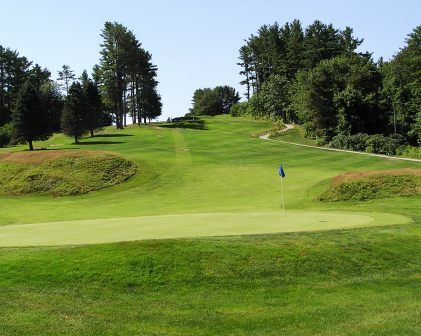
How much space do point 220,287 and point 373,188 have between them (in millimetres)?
25534

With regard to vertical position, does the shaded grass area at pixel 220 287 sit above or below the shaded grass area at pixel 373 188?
above

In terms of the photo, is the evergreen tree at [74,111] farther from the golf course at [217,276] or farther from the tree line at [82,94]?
the golf course at [217,276]

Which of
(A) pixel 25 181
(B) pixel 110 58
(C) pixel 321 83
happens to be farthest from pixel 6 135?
(C) pixel 321 83

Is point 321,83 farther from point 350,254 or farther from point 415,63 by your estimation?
point 350,254

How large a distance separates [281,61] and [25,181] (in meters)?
90.1

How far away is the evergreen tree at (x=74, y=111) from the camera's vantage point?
7850 cm

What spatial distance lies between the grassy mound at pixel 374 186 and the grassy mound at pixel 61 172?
77.4 ft

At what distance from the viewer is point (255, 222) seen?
21.4 m

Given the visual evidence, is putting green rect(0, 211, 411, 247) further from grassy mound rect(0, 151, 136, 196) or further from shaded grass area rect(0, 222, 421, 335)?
grassy mound rect(0, 151, 136, 196)

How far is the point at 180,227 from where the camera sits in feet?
65.3

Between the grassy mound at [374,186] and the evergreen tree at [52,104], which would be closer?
the grassy mound at [374,186]

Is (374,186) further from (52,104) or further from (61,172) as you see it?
(52,104)

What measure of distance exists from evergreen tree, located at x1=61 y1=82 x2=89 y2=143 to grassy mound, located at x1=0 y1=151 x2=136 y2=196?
20.3m

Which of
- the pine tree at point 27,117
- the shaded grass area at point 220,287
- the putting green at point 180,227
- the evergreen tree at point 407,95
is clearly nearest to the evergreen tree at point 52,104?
the pine tree at point 27,117
